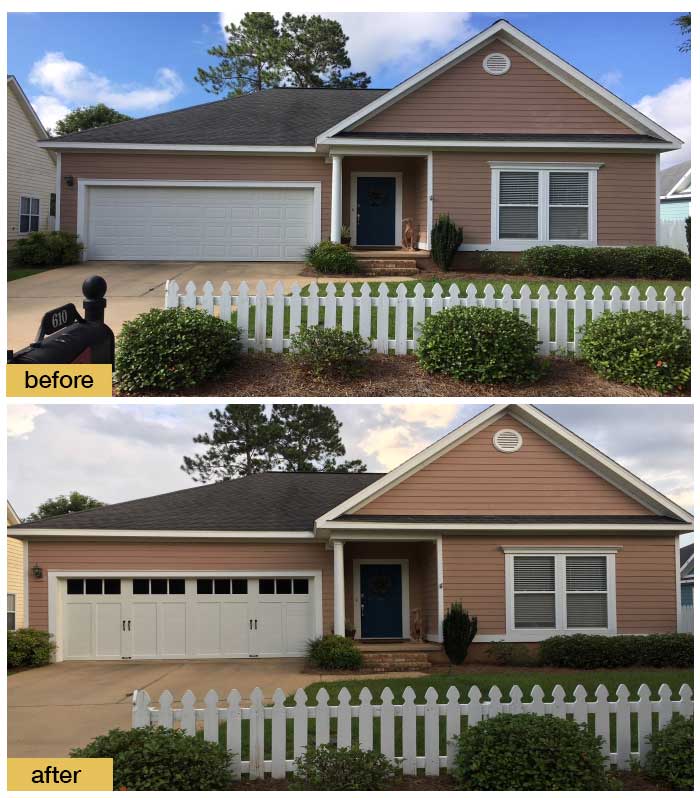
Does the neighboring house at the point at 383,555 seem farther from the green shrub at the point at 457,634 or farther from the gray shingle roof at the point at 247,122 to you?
the gray shingle roof at the point at 247,122

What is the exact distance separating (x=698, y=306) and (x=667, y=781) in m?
6.36

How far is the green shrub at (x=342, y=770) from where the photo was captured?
7379mm

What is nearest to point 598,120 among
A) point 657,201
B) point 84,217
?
point 657,201

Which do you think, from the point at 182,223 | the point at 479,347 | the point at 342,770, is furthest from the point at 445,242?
the point at 342,770

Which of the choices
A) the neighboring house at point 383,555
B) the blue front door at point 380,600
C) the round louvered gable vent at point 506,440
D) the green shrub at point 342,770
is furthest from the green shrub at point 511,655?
the green shrub at point 342,770

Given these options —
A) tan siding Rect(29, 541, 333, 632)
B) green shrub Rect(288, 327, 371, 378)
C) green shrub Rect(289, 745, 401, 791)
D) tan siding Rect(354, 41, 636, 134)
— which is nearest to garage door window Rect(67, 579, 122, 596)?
tan siding Rect(29, 541, 333, 632)

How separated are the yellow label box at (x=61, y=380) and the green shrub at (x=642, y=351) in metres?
6.50

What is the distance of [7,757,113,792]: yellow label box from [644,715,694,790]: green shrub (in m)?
4.77

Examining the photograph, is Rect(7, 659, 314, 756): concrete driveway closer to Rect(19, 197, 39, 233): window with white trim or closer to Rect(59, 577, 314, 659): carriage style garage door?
Rect(59, 577, 314, 659): carriage style garage door

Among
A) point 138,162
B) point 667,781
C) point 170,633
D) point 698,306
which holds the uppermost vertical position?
point 138,162

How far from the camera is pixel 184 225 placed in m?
20.0

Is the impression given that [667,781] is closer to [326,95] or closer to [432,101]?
[432,101]

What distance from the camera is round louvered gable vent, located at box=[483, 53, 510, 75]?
60.0ft

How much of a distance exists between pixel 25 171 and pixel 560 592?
2108 cm
